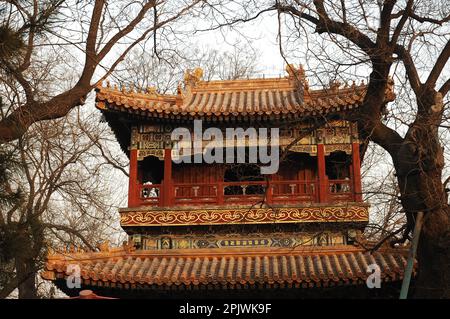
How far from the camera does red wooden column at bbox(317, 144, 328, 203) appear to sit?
35.2 feet

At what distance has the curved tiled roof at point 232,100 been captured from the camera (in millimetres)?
10641

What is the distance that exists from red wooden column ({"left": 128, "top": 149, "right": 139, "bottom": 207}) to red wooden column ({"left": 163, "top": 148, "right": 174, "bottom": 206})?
49cm

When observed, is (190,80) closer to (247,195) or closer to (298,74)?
(247,195)

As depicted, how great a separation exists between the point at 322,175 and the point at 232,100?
9.13 feet

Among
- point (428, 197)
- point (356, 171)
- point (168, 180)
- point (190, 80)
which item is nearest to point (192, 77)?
point (190, 80)

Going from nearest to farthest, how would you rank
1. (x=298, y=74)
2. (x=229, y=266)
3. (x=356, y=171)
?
(x=298, y=74)
(x=229, y=266)
(x=356, y=171)

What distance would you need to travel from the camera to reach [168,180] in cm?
1112

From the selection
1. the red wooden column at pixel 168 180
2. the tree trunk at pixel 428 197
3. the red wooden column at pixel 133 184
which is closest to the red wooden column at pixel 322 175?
the red wooden column at pixel 168 180

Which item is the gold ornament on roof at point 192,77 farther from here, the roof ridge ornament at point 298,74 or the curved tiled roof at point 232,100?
the roof ridge ornament at point 298,74

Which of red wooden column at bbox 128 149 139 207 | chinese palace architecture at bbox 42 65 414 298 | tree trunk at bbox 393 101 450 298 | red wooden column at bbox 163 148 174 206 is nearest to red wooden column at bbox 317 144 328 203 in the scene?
chinese palace architecture at bbox 42 65 414 298

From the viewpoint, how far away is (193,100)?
1281cm

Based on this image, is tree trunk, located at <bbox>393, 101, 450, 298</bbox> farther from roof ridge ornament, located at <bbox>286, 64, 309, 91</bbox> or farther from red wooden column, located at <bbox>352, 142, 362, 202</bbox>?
red wooden column, located at <bbox>352, 142, 362, 202</bbox>
